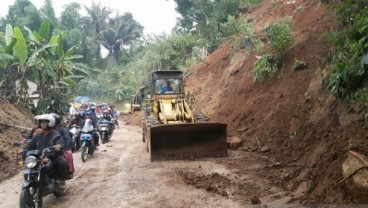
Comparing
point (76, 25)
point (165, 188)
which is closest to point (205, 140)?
point (165, 188)

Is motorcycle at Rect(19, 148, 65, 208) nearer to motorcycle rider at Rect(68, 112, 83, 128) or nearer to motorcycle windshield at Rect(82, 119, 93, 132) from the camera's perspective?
motorcycle windshield at Rect(82, 119, 93, 132)

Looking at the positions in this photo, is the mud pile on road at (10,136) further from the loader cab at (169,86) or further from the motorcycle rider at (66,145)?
the loader cab at (169,86)

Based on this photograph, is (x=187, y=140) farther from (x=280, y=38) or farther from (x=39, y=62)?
(x=39, y=62)

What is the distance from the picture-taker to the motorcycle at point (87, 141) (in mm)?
11083

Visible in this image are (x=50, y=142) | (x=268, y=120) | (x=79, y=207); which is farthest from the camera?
(x=268, y=120)

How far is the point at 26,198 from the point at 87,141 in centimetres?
551

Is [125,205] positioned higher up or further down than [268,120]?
further down

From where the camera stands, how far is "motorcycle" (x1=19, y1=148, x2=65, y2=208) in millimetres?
5930

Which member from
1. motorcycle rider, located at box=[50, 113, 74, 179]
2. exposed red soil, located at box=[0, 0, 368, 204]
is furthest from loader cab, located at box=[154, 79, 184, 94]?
motorcycle rider, located at box=[50, 113, 74, 179]

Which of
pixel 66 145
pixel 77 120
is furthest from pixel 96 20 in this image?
pixel 66 145

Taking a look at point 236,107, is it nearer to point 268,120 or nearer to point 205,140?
point 268,120

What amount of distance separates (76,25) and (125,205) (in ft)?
151

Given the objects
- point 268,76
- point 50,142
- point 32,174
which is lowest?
point 32,174

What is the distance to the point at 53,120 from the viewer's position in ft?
22.8
